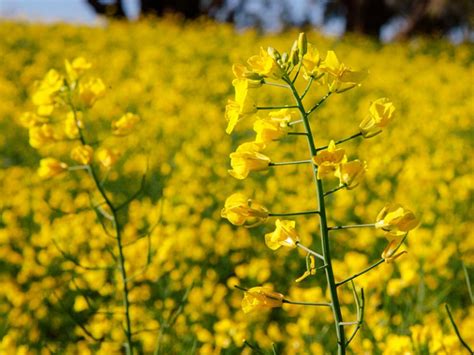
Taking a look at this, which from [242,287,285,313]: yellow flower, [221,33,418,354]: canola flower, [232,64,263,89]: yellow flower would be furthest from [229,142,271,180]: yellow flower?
[242,287,285,313]: yellow flower

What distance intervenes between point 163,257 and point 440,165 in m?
2.32

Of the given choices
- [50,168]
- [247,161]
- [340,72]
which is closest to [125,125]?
[50,168]

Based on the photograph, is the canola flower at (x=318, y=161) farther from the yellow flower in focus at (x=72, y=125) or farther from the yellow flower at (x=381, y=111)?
the yellow flower in focus at (x=72, y=125)

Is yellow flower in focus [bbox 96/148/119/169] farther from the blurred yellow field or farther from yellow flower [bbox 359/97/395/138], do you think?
yellow flower [bbox 359/97/395/138]

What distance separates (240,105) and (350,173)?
0.23 metres

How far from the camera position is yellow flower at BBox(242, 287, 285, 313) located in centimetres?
128

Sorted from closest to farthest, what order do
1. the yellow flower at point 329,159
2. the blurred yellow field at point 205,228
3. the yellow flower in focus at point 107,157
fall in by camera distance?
the yellow flower at point 329,159
the yellow flower in focus at point 107,157
the blurred yellow field at point 205,228

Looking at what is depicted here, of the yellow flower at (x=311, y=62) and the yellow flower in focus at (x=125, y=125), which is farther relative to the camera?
the yellow flower in focus at (x=125, y=125)

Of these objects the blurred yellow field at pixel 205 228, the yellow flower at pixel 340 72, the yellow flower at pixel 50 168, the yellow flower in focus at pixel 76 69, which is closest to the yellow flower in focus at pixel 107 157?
the blurred yellow field at pixel 205 228

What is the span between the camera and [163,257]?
10.7 feet

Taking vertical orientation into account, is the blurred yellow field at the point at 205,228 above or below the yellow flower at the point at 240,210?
below

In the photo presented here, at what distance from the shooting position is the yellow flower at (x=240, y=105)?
127cm

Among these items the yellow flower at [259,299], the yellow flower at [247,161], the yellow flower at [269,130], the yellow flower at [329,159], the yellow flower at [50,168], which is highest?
the yellow flower at [269,130]

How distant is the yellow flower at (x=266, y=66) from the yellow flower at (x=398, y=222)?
31 cm
